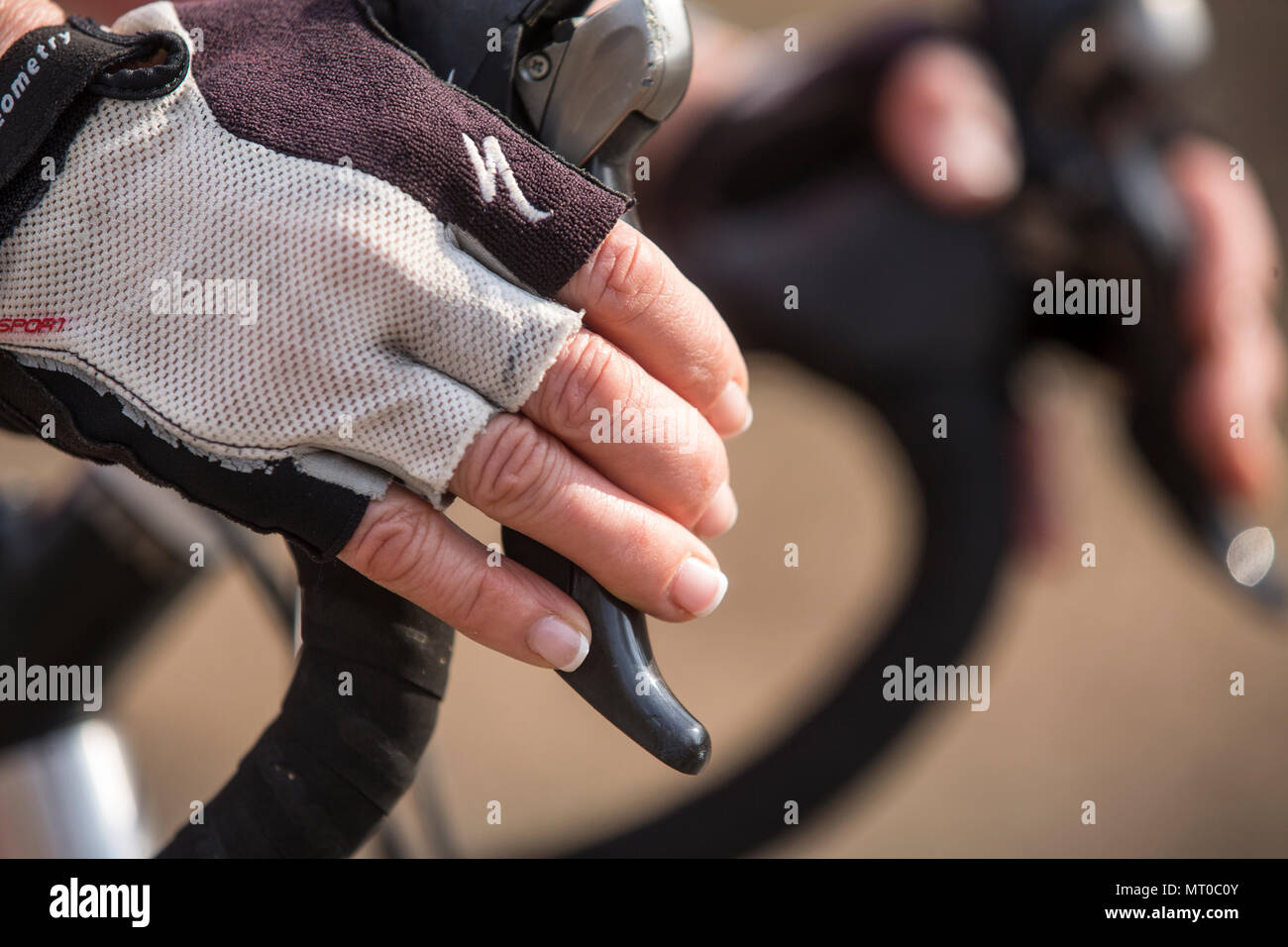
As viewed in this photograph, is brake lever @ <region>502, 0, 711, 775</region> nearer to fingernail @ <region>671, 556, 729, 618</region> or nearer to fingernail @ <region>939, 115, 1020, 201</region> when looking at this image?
fingernail @ <region>671, 556, 729, 618</region>

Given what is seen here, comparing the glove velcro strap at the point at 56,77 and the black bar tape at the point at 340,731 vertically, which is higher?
the glove velcro strap at the point at 56,77

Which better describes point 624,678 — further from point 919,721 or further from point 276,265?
point 919,721

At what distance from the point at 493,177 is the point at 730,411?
0.23 m

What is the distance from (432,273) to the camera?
618 millimetres

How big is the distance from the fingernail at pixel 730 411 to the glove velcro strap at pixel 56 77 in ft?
1.24

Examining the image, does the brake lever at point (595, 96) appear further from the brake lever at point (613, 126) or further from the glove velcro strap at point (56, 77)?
the glove velcro strap at point (56, 77)

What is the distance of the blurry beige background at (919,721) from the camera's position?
197 centimetres

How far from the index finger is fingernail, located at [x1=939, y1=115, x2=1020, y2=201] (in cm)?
93

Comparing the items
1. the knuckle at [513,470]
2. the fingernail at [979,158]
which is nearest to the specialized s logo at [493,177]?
the knuckle at [513,470]

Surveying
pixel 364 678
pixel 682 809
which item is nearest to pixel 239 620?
pixel 682 809

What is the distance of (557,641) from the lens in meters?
0.66

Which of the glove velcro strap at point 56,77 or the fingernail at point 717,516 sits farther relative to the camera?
the fingernail at point 717,516

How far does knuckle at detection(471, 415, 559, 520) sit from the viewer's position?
2.11ft
